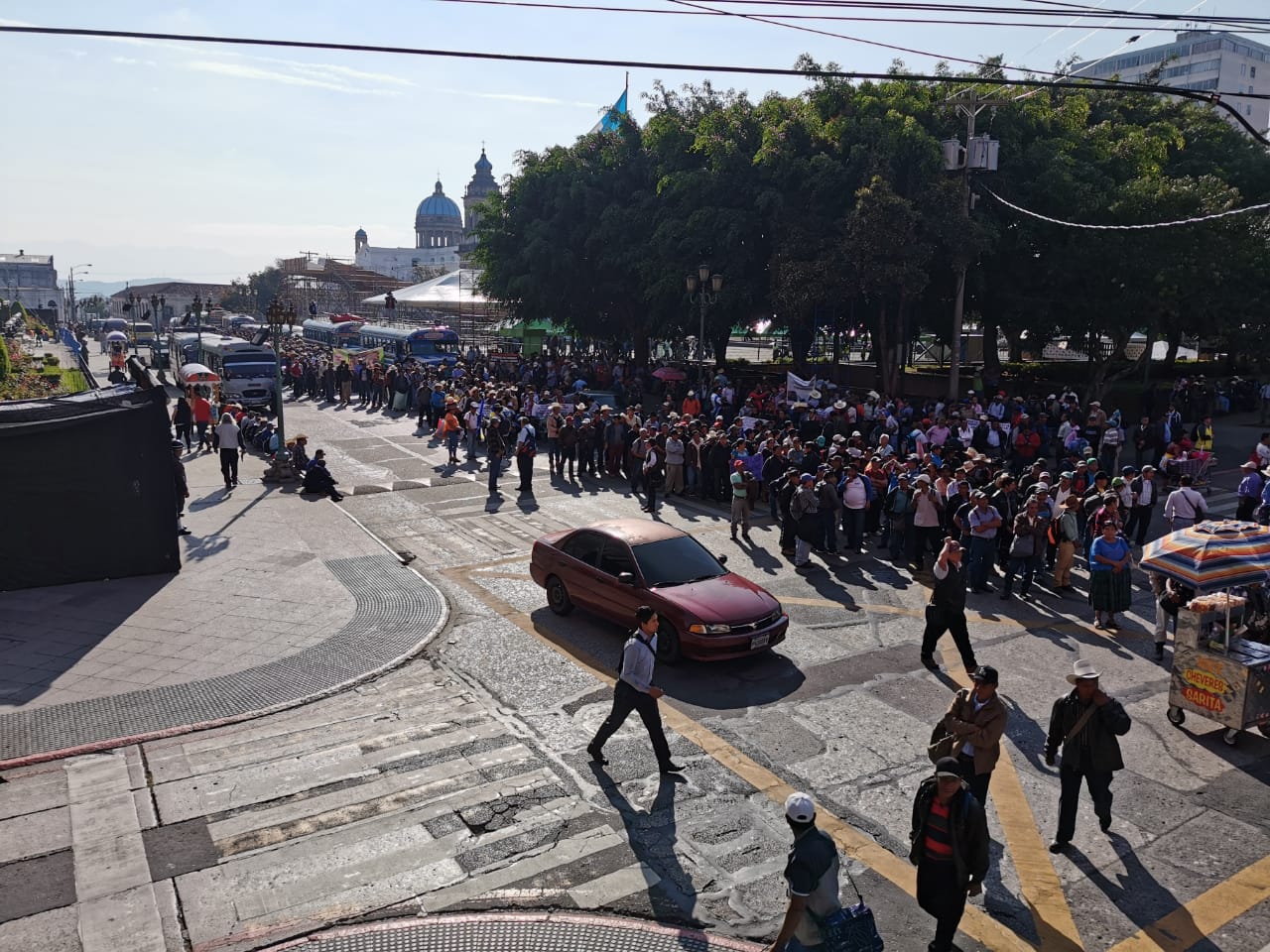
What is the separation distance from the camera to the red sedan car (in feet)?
34.7

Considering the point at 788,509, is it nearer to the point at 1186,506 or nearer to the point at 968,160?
the point at 1186,506

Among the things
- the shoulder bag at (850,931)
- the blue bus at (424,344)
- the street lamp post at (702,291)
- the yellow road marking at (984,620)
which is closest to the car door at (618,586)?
the yellow road marking at (984,620)

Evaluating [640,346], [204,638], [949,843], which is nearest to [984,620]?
[949,843]

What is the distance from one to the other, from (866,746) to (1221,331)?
1268 inches

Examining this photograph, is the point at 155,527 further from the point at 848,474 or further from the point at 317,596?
the point at 848,474

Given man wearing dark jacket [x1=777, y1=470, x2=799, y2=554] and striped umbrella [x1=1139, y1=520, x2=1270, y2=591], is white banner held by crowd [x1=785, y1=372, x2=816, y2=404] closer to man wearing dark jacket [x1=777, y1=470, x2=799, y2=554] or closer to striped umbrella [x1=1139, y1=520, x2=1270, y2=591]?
man wearing dark jacket [x1=777, y1=470, x2=799, y2=554]

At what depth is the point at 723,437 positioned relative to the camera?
20.0 meters

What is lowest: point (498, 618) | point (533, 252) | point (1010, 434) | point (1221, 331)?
point (498, 618)

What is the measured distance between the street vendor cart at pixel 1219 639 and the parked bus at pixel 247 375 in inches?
1268

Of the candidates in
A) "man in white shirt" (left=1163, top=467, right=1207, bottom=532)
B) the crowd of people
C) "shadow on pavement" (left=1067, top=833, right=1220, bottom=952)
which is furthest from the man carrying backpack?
"shadow on pavement" (left=1067, top=833, right=1220, bottom=952)

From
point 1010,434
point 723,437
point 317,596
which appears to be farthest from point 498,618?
point 1010,434

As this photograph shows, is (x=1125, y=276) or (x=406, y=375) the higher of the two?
(x=1125, y=276)

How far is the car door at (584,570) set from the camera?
12.0 m

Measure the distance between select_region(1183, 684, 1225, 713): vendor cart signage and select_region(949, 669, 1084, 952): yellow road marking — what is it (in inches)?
76.9
